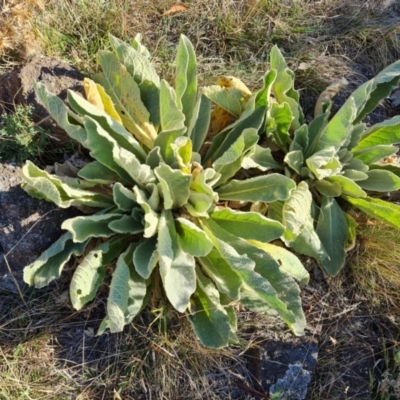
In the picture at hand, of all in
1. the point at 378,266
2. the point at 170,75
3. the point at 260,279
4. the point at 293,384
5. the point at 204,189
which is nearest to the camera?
the point at 260,279

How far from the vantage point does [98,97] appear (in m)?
2.07

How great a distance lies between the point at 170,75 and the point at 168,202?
0.81m

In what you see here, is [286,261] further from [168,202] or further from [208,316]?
[168,202]

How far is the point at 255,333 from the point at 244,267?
1.87 feet

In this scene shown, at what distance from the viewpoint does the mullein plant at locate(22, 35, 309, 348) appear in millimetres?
1915

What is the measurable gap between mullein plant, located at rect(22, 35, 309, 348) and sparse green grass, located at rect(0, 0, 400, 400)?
27 centimetres

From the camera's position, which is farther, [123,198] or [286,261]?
[286,261]

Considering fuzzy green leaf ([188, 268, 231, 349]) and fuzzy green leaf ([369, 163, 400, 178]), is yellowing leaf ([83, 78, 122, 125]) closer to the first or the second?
fuzzy green leaf ([188, 268, 231, 349])

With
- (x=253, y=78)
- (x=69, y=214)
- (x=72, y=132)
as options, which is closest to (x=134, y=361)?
(x=69, y=214)

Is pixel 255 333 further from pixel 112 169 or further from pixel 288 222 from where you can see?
pixel 112 169

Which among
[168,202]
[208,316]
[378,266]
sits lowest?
[378,266]

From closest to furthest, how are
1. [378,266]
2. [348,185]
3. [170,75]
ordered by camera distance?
[348,185] < [378,266] < [170,75]

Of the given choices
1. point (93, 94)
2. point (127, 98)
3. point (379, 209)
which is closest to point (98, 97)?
point (93, 94)

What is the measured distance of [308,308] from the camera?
239 centimetres
